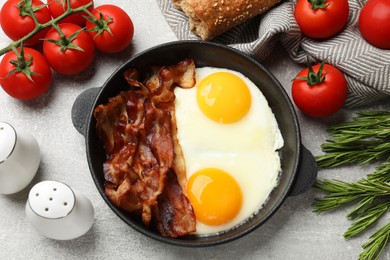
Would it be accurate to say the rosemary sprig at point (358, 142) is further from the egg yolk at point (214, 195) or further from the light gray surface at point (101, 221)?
the egg yolk at point (214, 195)

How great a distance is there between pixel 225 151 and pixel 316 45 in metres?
0.59

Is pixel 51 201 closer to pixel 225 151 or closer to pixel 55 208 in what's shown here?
pixel 55 208

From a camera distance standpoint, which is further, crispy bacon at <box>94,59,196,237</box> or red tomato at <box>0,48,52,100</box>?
red tomato at <box>0,48,52,100</box>

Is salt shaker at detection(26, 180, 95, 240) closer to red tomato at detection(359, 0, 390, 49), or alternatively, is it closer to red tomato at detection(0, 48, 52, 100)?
red tomato at detection(0, 48, 52, 100)

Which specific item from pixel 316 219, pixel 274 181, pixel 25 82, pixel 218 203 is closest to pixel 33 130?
pixel 25 82

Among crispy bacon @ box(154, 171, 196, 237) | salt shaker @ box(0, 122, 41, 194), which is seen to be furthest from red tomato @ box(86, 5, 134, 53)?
crispy bacon @ box(154, 171, 196, 237)

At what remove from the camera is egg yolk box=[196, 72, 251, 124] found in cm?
231

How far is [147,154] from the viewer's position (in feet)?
7.62

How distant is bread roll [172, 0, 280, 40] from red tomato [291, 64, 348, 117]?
323 mm

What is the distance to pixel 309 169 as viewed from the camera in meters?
2.30

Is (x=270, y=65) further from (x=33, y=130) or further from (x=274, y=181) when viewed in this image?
(x=33, y=130)

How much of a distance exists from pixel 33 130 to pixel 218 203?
33.4 inches

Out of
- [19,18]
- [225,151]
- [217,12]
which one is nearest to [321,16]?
[217,12]

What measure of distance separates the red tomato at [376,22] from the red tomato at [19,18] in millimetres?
1269
